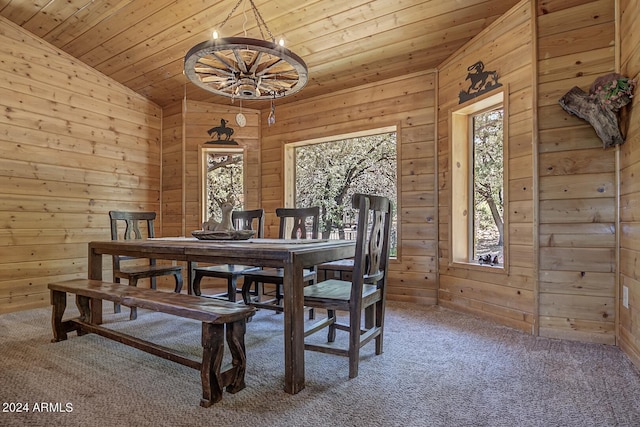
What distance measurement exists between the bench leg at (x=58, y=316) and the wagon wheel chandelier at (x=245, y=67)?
5.89 feet

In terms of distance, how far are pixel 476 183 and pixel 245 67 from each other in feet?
7.80

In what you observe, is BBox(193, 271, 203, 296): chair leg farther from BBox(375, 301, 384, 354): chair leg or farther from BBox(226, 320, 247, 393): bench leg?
BBox(375, 301, 384, 354): chair leg

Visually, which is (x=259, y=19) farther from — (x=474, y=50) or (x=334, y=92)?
(x=474, y=50)

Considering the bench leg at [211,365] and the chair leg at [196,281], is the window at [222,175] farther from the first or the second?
the bench leg at [211,365]

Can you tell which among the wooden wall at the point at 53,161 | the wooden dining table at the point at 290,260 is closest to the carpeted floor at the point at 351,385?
the wooden dining table at the point at 290,260

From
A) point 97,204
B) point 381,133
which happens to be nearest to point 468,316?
point 381,133

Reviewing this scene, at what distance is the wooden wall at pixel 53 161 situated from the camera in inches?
138

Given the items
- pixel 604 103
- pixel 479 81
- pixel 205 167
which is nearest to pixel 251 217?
A: pixel 205 167

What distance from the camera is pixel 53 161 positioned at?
12.5 ft

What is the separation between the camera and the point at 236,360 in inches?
71.6

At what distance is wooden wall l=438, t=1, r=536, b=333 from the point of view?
2771mm

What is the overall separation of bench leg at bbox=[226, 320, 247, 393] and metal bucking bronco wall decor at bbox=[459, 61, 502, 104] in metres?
2.79

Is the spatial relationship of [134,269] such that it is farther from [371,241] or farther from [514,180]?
[514,180]

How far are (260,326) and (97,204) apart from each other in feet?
8.72
